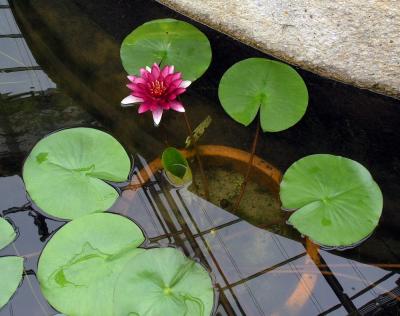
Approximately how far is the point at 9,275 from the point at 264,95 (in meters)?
1.23

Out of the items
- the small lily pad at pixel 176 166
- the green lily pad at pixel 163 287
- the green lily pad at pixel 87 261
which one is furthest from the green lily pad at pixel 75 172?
the green lily pad at pixel 163 287

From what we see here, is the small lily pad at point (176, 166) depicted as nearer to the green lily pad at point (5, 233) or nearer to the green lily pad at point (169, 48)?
the green lily pad at point (169, 48)

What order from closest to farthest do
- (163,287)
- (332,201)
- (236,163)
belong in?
(163,287) → (332,201) → (236,163)

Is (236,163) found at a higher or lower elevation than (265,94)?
lower

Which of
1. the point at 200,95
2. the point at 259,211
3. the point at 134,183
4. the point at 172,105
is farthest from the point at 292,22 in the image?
the point at 134,183

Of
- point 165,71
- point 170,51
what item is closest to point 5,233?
point 165,71

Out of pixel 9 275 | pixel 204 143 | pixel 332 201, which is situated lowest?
pixel 9 275

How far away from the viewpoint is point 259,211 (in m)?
2.05

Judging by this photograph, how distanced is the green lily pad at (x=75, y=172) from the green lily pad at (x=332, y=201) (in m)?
0.70

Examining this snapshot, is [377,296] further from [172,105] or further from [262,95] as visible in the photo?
[172,105]

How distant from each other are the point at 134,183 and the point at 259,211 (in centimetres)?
56

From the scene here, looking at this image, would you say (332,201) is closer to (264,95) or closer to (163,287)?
(264,95)

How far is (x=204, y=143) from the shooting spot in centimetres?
222

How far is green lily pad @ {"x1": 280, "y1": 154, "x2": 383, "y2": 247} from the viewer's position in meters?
1.77
